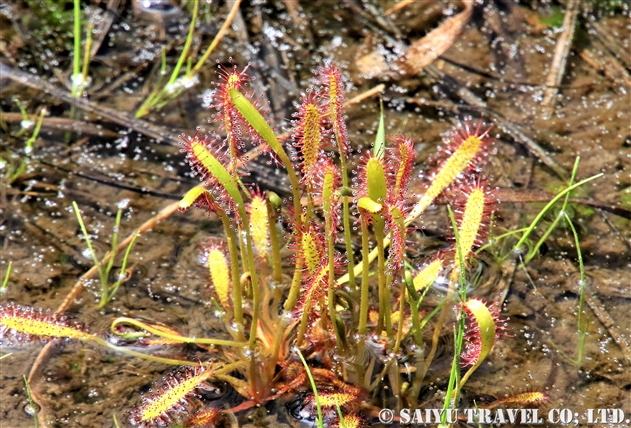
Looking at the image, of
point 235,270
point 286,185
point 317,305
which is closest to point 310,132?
point 235,270

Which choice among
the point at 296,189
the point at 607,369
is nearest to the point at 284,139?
the point at 296,189

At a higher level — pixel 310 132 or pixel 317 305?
pixel 310 132

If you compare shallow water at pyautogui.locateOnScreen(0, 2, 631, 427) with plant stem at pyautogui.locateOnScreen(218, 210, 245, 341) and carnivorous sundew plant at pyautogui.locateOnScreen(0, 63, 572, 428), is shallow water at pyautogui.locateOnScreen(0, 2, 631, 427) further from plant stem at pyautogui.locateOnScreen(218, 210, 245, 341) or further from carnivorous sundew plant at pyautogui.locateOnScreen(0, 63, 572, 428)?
plant stem at pyautogui.locateOnScreen(218, 210, 245, 341)

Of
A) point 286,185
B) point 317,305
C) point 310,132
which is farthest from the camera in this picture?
point 286,185

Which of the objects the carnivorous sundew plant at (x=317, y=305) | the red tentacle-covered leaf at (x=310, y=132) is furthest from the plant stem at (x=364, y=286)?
the red tentacle-covered leaf at (x=310, y=132)

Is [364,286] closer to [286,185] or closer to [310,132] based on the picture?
[310,132]

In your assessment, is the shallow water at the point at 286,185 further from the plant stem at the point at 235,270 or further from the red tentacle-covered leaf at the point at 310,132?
the red tentacle-covered leaf at the point at 310,132
